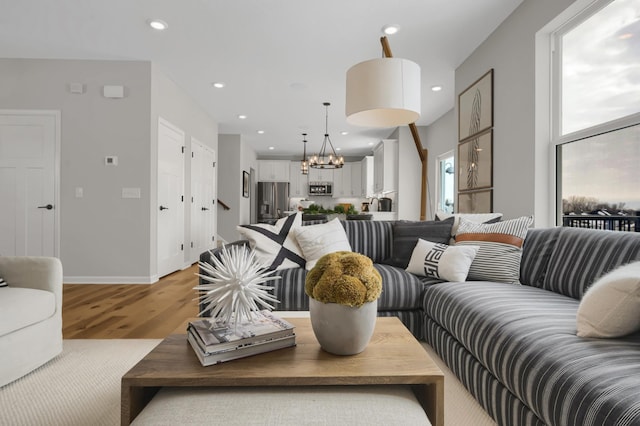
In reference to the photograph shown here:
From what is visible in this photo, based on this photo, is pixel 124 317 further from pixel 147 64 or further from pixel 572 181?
pixel 572 181

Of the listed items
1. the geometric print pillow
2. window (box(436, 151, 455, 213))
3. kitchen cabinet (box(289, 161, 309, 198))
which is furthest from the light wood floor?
kitchen cabinet (box(289, 161, 309, 198))

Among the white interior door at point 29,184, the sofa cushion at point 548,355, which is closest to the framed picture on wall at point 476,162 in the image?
the sofa cushion at point 548,355

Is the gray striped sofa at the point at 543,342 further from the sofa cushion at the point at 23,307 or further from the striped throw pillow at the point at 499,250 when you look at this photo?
the sofa cushion at the point at 23,307

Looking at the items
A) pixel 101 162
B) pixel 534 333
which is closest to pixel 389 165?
pixel 101 162

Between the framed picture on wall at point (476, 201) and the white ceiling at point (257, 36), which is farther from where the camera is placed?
the framed picture on wall at point (476, 201)

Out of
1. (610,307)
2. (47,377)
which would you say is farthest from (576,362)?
(47,377)

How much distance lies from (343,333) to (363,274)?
187mm

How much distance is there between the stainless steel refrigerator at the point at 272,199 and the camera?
10.2m

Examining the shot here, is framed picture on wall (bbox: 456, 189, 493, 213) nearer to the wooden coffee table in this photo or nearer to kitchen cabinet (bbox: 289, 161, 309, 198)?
the wooden coffee table

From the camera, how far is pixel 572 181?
2723 mm

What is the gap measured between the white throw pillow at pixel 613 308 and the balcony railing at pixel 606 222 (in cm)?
125

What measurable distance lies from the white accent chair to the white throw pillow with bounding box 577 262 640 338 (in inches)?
98.5

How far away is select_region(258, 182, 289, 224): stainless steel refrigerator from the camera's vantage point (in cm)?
1019

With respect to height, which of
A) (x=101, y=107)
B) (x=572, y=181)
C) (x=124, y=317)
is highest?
(x=101, y=107)
